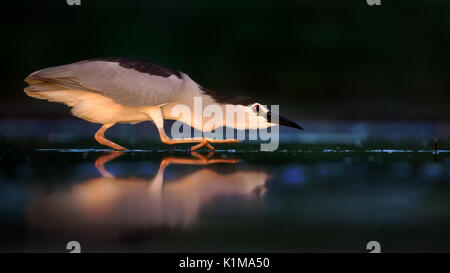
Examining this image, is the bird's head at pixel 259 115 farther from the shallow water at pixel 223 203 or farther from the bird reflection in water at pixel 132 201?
the bird reflection in water at pixel 132 201

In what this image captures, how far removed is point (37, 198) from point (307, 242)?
5.08ft

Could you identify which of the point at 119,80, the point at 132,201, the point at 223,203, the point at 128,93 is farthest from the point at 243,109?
the point at 132,201

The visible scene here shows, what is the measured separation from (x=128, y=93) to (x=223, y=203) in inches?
103

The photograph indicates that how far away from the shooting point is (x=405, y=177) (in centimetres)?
378

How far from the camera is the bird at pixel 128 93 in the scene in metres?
5.16

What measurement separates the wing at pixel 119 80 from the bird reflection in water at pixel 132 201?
1407 mm

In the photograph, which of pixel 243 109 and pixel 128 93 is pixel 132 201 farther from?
pixel 243 109

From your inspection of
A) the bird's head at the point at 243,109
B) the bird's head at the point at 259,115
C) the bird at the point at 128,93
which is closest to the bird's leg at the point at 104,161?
the bird at the point at 128,93

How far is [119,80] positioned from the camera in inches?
205
